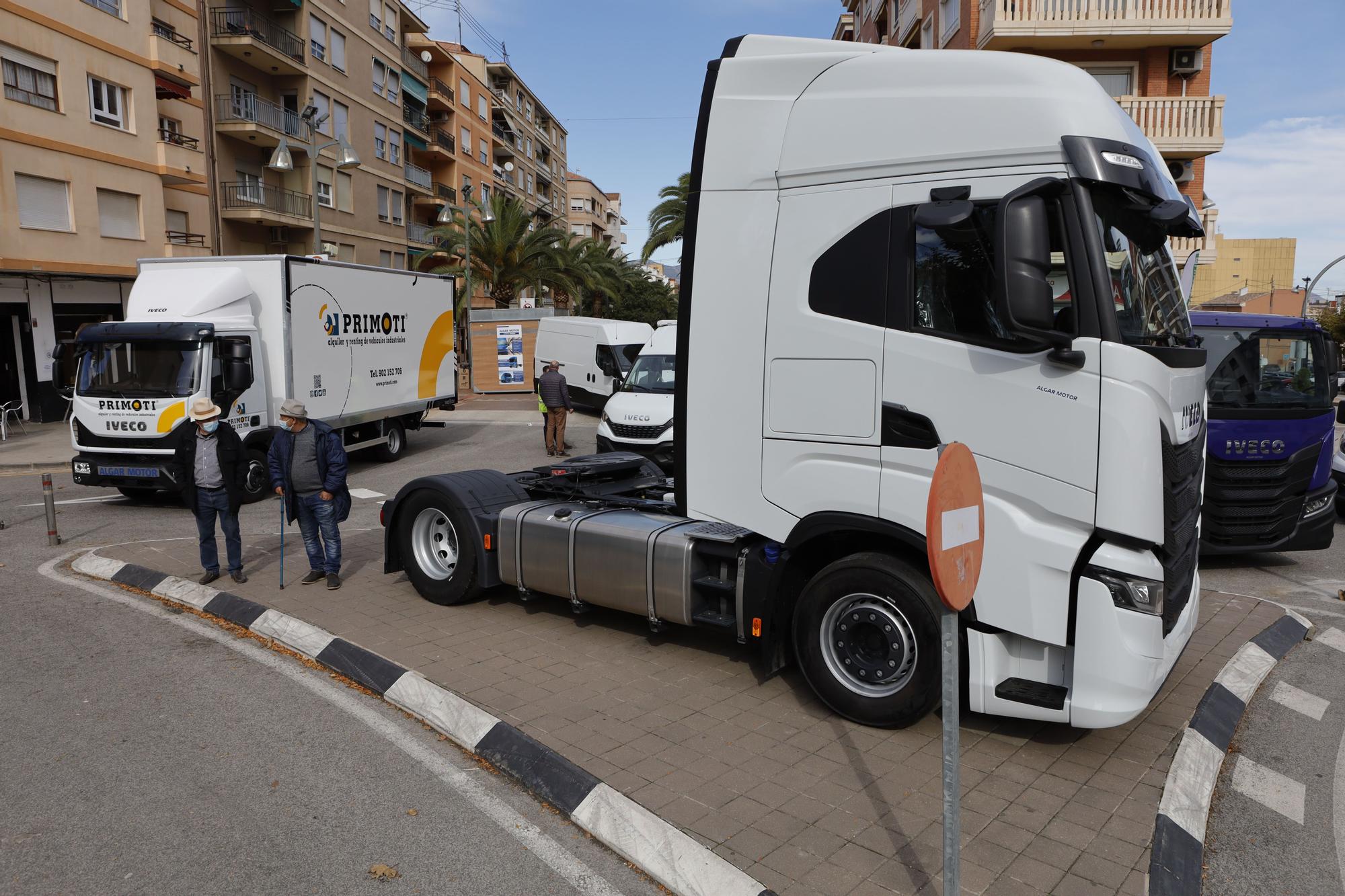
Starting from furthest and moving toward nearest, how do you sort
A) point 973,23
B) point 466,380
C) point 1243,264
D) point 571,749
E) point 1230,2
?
point 1243,264 < point 466,380 < point 973,23 < point 1230,2 < point 571,749

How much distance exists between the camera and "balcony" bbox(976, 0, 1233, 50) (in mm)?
20734

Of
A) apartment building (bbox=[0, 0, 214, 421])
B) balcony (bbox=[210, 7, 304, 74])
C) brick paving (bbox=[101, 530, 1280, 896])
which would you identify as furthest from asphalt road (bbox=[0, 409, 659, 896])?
balcony (bbox=[210, 7, 304, 74])

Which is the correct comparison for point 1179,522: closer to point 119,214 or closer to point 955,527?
point 955,527

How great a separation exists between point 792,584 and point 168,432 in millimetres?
9816

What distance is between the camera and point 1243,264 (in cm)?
8644

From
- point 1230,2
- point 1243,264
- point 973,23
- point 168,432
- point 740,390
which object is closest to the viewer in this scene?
point 740,390

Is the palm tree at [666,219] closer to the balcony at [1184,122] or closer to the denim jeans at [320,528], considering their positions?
the balcony at [1184,122]

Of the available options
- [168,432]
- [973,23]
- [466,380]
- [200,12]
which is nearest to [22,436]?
[168,432]

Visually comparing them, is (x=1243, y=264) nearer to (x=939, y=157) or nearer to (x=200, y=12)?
(x=200, y=12)

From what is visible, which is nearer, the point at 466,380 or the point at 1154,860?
the point at 1154,860

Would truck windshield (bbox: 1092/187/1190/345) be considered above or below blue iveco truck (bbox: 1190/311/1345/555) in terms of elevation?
above

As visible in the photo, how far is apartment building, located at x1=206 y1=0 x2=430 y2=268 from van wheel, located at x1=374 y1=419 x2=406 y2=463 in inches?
347

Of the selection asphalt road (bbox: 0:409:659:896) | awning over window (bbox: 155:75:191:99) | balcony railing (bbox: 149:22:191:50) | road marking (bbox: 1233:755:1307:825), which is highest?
balcony railing (bbox: 149:22:191:50)

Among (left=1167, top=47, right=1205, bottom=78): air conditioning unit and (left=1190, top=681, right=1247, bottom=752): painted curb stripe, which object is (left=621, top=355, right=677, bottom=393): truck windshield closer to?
(left=1190, top=681, right=1247, bottom=752): painted curb stripe
